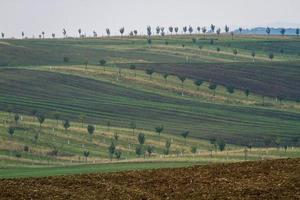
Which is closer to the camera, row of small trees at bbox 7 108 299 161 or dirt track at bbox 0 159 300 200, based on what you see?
dirt track at bbox 0 159 300 200

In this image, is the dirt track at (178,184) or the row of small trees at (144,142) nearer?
the dirt track at (178,184)

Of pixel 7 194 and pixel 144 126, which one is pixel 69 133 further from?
pixel 7 194

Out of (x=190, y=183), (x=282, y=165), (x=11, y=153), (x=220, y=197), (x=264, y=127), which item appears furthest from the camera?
(x=264, y=127)

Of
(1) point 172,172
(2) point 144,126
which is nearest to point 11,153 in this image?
(2) point 144,126

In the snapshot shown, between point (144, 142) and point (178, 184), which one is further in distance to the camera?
point (144, 142)

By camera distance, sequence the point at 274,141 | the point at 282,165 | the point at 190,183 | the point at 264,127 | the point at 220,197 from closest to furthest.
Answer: the point at 220,197, the point at 190,183, the point at 282,165, the point at 274,141, the point at 264,127

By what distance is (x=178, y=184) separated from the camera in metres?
31.7

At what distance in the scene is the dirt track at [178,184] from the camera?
1171 inches

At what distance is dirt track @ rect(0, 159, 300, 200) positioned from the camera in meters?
29.8

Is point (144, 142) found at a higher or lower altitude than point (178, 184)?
lower

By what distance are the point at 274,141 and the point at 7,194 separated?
14179 cm

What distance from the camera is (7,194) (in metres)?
30.3

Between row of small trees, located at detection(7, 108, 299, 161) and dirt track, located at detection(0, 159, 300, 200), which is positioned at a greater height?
dirt track, located at detection(0, 159, 300, 200)

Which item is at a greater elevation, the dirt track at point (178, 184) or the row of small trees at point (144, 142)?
the dirt track at point (178, 184)
